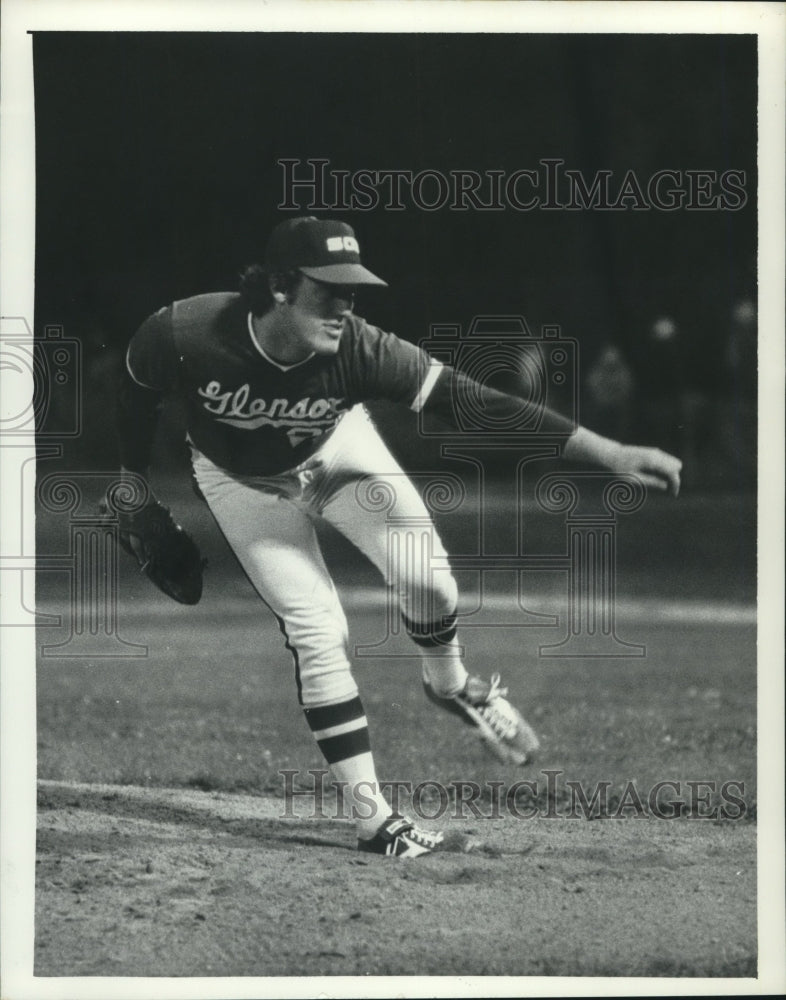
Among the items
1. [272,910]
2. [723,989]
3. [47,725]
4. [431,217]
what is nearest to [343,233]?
[431,217]

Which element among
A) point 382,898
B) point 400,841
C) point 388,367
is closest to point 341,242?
point 388,367

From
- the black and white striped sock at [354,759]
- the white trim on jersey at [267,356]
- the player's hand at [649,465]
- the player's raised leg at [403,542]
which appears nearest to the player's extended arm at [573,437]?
the player's hand at [649,465]

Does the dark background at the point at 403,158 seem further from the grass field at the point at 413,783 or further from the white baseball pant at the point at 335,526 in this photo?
the grass field at the point at 413,783

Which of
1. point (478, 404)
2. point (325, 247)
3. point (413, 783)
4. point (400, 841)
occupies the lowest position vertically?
point (400, 841)

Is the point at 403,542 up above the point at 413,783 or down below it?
above

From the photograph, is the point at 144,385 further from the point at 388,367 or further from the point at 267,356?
the point at 388,367

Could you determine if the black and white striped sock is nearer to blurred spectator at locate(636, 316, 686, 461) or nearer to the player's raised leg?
the player's raised leg

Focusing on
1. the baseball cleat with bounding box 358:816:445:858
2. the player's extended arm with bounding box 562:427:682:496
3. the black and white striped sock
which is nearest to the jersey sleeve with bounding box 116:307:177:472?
the black and white striped sock
